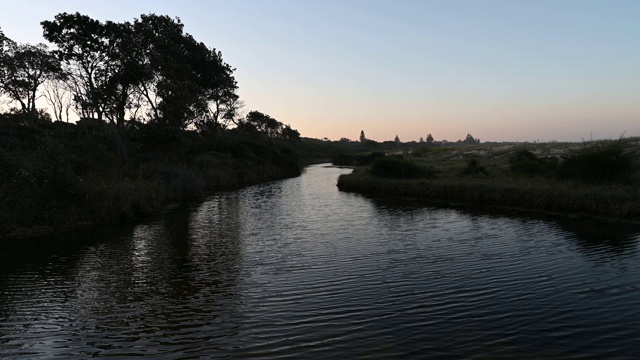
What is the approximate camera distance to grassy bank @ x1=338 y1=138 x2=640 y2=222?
20497mm

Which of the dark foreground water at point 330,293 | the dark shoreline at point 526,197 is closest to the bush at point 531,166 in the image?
the dark shoreline at point 526,197

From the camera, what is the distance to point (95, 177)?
24938 millimetres

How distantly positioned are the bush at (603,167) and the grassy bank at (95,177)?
26.6 meters

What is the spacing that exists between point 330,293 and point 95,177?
20537 mm

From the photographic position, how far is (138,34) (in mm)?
41344

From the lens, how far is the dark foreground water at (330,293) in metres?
7.43

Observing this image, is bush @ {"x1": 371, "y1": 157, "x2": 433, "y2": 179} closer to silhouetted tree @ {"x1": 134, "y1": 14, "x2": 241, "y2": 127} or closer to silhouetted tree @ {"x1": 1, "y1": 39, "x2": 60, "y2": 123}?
silhouetted tree @ {"x1": 134, "y1": 14, "x2": 241, "y2": 127}

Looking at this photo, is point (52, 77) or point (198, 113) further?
point (52, 77)

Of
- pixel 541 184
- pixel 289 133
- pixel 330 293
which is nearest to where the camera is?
pixel 330 293

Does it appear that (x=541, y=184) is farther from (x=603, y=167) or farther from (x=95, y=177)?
(x=95, y=177)

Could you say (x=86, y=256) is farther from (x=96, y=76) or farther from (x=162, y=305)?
(x=96, y=76)

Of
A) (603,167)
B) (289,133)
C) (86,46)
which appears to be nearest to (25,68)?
(86,46)

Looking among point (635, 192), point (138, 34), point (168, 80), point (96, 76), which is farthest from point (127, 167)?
point (635, 192)

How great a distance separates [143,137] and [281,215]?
20.2 metres
